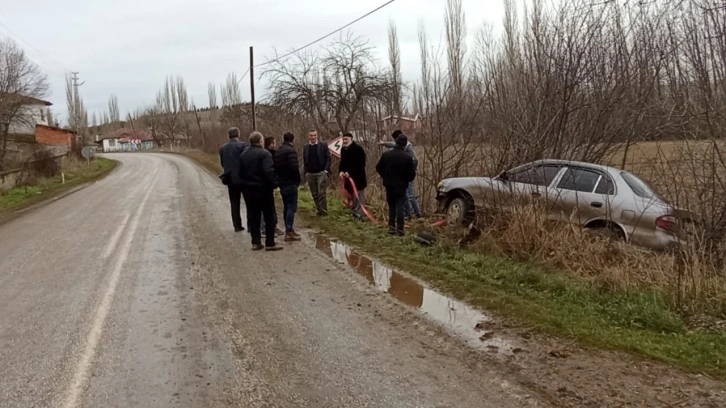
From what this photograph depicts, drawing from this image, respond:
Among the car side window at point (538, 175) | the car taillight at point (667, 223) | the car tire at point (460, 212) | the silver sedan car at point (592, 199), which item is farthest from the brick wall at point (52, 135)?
the car taillight at point (667, 223)

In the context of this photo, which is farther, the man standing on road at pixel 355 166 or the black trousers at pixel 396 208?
the man standing on road at pixel 355 166

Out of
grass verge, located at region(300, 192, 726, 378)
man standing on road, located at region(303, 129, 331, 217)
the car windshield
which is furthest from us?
man standing on road, located at region(303, 129, 331, 217)

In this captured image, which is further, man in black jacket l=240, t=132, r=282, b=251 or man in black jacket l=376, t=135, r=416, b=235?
man in black jacket l=376, t=135, r=416, b=235

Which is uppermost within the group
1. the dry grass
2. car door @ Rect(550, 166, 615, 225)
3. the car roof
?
the car roof

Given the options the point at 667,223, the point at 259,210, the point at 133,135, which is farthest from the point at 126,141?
the point at 667,223

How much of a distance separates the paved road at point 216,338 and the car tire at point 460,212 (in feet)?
9.82

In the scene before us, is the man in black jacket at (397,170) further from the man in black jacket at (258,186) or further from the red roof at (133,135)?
the red roof at (133,135)

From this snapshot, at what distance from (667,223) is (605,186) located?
120 centimetres

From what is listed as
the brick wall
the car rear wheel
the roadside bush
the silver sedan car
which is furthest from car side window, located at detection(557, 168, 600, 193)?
the brick wall

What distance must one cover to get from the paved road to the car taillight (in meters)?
4.01

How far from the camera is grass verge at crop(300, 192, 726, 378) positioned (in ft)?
15.5

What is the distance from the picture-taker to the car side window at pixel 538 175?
9219 millimetres

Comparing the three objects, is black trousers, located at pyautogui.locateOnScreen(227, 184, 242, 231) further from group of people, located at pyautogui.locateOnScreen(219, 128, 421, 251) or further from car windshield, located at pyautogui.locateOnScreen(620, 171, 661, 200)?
car windshield, located at pyautogui.locateOnScreen(620, 171, 661, 200)

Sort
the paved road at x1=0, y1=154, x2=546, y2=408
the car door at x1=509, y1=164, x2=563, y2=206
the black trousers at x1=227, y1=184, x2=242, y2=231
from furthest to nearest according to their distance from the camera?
1. the black trousers at x1=227, y1=184, x2=242, y2=231
2. the car door at x1=509, y1=164, x2=563, y2=206
3. the paved road at x1=0, y1=154, x2=546, y2=408
